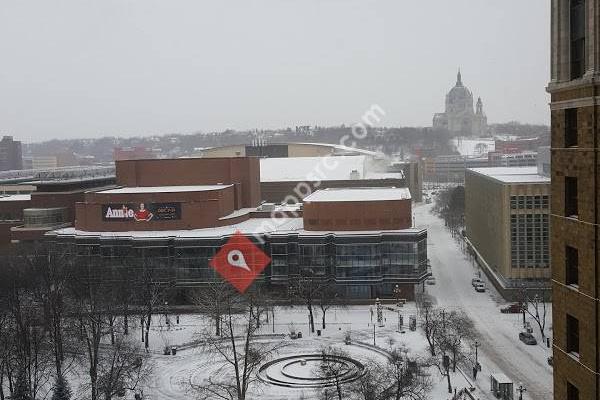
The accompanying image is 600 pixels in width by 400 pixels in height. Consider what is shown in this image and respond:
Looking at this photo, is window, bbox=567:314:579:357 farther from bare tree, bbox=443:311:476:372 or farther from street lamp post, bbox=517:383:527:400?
bare tree, bbox=443:311:476:372

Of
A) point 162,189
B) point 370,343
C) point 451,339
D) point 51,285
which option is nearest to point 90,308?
point 51,285

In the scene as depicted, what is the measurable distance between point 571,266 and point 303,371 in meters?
29.9

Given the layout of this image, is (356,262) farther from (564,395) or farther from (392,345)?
(564,395)

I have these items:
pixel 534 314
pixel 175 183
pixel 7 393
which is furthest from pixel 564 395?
pixel 175 183

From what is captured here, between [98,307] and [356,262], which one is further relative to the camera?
[356,262]

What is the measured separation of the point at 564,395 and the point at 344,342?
3407 cm

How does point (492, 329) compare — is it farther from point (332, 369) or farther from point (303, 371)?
point (332, 369)

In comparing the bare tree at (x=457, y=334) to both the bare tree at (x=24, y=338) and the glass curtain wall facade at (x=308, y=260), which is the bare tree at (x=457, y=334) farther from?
the bare tree at (x=24, y=338)

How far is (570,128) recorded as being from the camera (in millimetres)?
15172

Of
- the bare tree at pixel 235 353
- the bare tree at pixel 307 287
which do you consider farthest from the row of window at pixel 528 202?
the bare tree at pixel 235 353

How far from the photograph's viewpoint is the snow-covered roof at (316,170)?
99.1 metres

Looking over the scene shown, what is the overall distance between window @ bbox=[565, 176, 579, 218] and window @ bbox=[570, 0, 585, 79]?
235cm

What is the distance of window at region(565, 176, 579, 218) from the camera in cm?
1524

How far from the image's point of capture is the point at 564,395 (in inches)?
626
